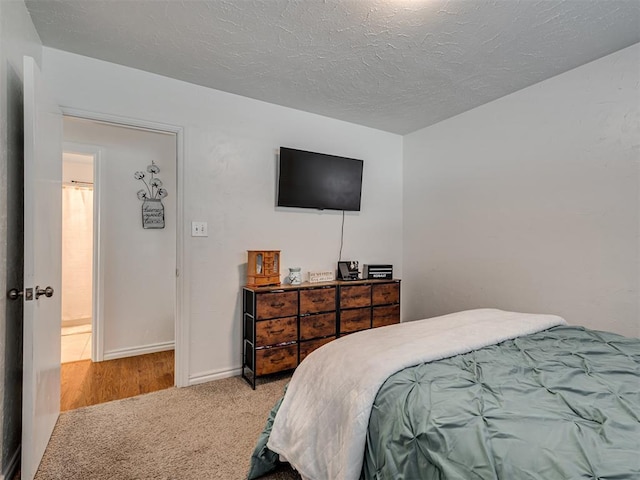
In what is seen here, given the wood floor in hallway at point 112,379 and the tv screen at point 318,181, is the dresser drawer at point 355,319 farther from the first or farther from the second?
the wood floor in hallway at point 112,379

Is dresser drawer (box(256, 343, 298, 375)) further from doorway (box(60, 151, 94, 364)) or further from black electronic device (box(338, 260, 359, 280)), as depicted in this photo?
doorway (box(60, 151, 94, 364))

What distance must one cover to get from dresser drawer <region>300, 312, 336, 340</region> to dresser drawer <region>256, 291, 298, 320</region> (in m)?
0.14

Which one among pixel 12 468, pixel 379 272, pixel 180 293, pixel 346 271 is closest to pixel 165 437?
pixel 12 468

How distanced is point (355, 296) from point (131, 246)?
7.73 ft

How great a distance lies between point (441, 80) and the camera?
260 cm

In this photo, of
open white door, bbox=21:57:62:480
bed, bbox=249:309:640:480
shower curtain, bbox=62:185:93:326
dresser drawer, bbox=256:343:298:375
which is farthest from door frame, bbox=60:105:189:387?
shower curtain, bbox=62:185:93:326

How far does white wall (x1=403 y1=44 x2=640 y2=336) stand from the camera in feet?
7.22

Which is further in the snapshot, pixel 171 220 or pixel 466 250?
pixel 171 220

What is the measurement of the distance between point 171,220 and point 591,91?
12.6 feet

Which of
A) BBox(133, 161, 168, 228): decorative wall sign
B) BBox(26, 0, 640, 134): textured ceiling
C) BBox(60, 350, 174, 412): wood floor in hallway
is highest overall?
BBox(26, 0, 640, 134): textured ceiling

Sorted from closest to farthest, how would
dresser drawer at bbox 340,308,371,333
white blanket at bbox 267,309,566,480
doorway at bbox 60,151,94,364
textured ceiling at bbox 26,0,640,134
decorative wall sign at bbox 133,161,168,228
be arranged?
white blanket at bbox 267,309,566,480
textured ceiling at bbox 26,0,640,134
dresser drawer at bbox 340,308,371,333
decorative wall sign at bbox 133,161,168,228
doorway at bbox 60,151,94,364

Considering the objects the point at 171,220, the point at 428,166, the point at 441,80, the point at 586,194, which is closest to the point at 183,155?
the point at 171,220

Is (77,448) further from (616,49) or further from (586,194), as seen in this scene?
(616,49)

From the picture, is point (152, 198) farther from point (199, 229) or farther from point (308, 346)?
point (308, 346)
